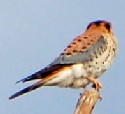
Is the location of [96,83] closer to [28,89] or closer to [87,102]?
[28,89]

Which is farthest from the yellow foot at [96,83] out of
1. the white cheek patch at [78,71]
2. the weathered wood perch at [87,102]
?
the weathered wood perch at [87,102]

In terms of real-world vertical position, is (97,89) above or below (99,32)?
below

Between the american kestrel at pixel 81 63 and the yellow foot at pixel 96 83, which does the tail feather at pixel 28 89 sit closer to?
the american kestrel at pixel 81 63

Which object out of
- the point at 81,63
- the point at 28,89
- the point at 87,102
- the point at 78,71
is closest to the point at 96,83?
the point at 78,71

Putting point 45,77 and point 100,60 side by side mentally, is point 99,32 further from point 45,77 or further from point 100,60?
point 45,77

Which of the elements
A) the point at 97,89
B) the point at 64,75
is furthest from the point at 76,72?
the point at 97,89

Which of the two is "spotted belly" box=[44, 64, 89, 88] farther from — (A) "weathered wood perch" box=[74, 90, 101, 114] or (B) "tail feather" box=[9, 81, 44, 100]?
(A) "weathered wood perch" box=[74, 90, 101, 114]

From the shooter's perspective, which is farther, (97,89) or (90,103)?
(97,89)

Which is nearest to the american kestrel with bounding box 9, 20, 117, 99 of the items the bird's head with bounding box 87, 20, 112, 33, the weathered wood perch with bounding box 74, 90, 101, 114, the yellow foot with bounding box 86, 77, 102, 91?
the yellow foot with bounding box 86, 77, 102, 91
